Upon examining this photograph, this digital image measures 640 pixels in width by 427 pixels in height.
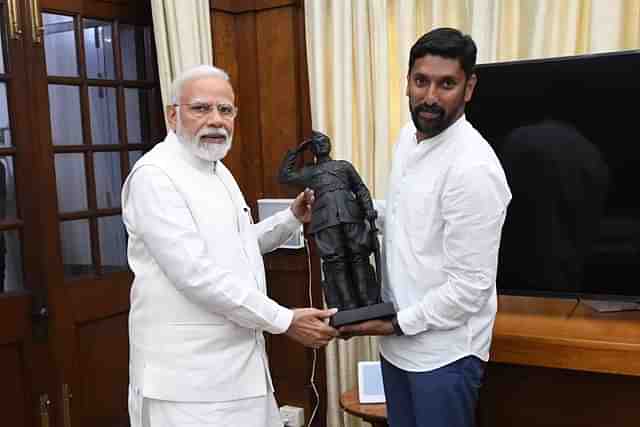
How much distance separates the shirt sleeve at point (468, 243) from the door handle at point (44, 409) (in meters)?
1.71

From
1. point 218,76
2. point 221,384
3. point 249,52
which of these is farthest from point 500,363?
point 249,52

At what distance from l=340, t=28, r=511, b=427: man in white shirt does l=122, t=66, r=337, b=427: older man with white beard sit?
0.31m

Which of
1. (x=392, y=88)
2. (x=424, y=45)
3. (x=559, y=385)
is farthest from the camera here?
(x=392, y=88)

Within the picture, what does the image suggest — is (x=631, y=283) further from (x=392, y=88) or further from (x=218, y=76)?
(x=218, y=76)

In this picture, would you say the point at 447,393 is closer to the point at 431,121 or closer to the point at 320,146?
the point at 431,121

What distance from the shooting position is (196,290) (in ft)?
6.13

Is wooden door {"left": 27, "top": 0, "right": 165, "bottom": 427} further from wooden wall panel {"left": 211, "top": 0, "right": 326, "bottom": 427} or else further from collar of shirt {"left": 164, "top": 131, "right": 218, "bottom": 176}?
collar of shirt {"left": 164, "top": 131, "right": 218, "bottom": 176}

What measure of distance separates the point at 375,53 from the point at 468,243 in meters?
1.43

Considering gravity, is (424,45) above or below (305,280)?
above

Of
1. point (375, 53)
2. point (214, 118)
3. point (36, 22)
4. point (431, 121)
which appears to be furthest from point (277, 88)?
point (431, 121)

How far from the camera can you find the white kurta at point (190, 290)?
1.87 metres

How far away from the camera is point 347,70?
9.69 feet

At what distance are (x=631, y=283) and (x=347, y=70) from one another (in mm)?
1415

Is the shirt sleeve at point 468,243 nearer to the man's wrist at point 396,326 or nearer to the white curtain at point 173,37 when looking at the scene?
the man's wrist at point 396,326
